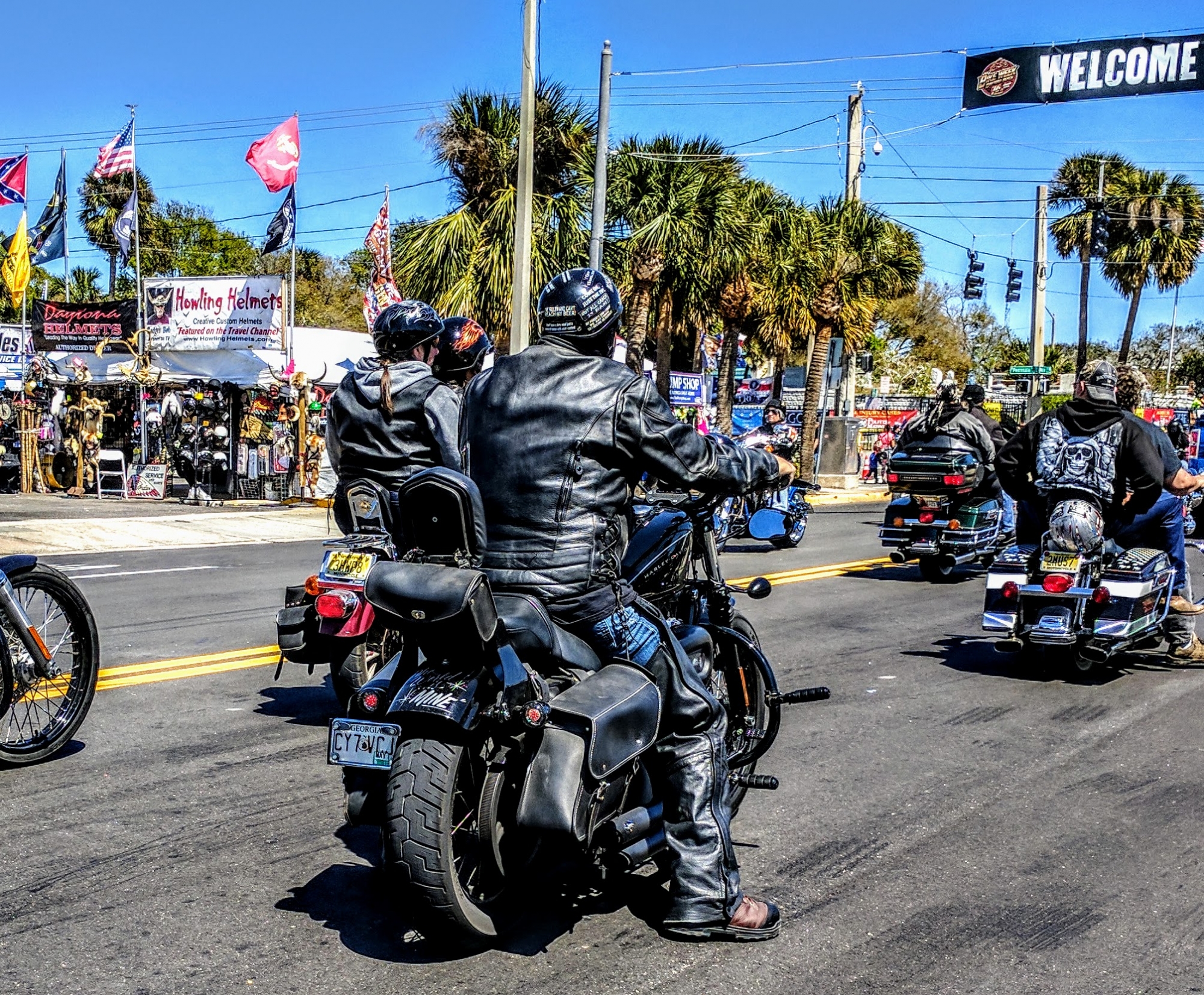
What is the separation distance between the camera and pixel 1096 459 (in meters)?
Result: 7.83

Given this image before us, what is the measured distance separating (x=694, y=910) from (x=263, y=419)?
68.4 ft

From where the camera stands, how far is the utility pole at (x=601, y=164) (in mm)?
21781

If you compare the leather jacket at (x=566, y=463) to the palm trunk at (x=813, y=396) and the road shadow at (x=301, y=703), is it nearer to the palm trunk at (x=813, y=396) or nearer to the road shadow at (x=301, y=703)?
the road shadow at (x=301, y=703)

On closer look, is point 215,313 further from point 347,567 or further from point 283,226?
point 347,567

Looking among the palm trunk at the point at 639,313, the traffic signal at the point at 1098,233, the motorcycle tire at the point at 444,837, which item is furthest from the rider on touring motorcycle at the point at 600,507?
the traffic signal at the point at 1098,233

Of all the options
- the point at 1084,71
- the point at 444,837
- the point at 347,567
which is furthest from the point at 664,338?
the point at 444,837

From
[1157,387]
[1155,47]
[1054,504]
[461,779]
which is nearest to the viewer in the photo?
[461,779]

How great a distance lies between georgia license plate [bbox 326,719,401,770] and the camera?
3619 mm

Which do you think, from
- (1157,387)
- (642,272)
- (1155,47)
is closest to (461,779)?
(1155,47)

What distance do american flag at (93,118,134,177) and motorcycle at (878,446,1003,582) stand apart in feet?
60.4

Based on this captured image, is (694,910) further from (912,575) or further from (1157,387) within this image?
(1157,387)

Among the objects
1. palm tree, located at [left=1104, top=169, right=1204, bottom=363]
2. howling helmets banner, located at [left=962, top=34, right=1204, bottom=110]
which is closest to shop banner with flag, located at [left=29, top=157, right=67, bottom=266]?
howling helmets banner, located at [left=962, top=34, right=1204, bottom=110]

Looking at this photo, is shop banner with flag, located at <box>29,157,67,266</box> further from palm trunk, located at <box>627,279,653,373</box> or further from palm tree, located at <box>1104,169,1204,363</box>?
palm tree, located at <box>1104,169,1204,363</box>

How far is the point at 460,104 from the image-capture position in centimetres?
2659
